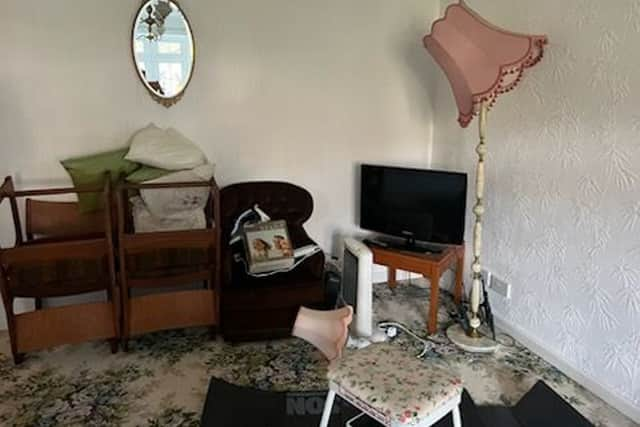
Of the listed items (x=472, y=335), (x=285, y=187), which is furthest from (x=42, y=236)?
(x=472, y=335)

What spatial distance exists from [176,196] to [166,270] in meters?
0.42

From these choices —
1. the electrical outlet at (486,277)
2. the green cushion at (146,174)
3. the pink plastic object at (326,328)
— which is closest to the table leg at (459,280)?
the electrical outlet at (486,277)

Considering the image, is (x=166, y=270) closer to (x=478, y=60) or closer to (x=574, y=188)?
(x=478, y=60)

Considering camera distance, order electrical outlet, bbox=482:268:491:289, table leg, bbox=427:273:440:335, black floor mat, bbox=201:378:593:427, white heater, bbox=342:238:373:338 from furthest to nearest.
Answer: electrical outlet, bbox=482:268:491:289, table leg, bbox=427:273:440:335, white heater, bbox=342:238:373:338, black floor mat, bbox=201:378:593:427

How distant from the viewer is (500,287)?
333cm

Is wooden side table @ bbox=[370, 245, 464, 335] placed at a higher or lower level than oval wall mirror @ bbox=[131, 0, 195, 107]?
lower

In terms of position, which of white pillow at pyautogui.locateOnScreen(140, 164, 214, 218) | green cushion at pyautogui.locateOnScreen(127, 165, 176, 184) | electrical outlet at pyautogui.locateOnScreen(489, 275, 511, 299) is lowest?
electrical outlet at pyautogui.locateOnScreen(489, 275, 511, 299)

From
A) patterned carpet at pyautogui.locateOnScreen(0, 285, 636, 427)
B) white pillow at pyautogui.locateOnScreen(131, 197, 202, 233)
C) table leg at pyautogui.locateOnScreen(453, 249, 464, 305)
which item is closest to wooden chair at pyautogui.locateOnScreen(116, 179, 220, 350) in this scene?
white pillow at pyautogui.locateOnScreen(131, 197, 202, 233)

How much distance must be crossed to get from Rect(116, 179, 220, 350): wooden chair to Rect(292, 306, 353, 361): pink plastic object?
2.83 ft

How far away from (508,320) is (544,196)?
32.9 inches

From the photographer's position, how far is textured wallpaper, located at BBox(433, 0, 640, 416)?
7.99 feet

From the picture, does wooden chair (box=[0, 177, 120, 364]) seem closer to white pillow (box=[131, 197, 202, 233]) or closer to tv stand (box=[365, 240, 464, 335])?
white pillow (box=[131, 197, 202, 233])

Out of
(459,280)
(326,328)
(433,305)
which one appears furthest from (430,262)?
(326,328)

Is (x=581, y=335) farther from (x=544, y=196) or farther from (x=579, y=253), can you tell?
(x=544, y=196)
